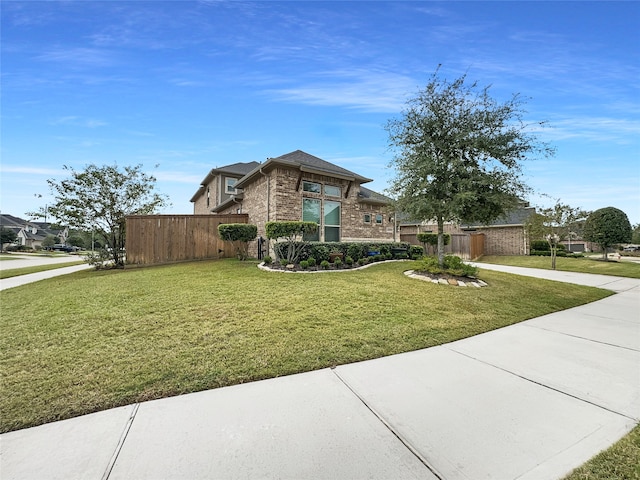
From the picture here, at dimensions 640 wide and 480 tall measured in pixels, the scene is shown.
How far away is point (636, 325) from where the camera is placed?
4680mm

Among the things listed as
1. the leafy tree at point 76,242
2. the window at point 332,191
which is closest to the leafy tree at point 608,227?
the window at point 332,191

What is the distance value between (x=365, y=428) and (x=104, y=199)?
1491 centimetres

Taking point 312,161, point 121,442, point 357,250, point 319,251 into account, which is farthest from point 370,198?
point 121,442

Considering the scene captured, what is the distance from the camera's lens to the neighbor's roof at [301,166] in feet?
34.8

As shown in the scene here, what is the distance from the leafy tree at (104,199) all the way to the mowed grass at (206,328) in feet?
18.0

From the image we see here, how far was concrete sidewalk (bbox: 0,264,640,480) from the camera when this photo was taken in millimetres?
1590

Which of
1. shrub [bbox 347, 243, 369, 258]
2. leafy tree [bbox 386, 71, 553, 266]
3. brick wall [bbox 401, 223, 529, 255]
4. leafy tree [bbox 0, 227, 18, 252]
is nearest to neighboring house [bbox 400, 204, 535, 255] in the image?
brick wall [bbox 401, 223, 529, 255]

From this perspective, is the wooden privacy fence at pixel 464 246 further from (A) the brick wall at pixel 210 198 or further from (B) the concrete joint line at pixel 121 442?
(B) the concrete joint line at pixel 121 442

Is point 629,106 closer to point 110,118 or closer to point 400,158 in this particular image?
point 400,158

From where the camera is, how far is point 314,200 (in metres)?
12.1

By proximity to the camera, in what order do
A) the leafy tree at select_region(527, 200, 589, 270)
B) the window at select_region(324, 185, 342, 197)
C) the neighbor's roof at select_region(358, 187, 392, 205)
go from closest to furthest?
the window at select_region(324, 185, 342, 197), the neighbor's roof at select_region(358, 187, 392, 205), the leafy tree at select_region(527, 200, 589, 270)

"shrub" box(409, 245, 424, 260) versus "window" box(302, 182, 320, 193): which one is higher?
"window" box(302, 182, 320, 193)

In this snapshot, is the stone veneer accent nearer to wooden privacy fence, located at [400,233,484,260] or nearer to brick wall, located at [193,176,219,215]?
brick wall, located at [193,176,219,215]

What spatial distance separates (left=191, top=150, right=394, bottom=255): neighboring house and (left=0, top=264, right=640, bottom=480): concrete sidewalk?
778 centimetres
